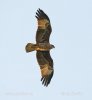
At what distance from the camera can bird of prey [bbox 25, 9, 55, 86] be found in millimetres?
9281

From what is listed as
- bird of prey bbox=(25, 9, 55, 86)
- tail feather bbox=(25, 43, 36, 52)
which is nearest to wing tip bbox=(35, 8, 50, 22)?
bird of prey bbox=(25, 9, 55, 86)

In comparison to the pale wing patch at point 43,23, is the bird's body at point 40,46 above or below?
below

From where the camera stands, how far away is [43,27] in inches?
378

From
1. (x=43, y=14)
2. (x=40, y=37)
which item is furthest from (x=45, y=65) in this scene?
(x=43, y=14)

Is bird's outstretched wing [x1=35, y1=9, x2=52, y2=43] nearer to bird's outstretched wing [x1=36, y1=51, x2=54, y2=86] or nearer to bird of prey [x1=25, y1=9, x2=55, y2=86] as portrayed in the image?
bird of prey [x1=25, y1=9, x2=55, y2=86]

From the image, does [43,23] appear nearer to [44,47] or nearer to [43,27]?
[43,27]

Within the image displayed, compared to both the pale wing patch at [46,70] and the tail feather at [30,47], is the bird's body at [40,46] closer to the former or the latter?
the tail feather at [30,47]

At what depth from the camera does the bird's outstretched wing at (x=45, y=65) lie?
9.56 metres

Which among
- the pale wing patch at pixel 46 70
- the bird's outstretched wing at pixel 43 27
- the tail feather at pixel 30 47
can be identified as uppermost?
the bird's outstretched wing at pixel 43 27

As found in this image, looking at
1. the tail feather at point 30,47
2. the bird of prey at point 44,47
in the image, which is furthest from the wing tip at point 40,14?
the tail feather at point 30,47

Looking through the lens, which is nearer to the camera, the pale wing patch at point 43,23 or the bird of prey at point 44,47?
the bird of prey at point 44,47

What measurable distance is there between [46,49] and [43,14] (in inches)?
44.8

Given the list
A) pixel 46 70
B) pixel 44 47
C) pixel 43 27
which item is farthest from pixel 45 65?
pixel 43 27

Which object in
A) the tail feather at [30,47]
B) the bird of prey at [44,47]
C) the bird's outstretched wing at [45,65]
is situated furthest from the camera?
the bird's outstretched wing at [45,65]
